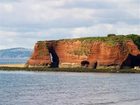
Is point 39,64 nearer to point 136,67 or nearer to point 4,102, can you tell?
point 136,67

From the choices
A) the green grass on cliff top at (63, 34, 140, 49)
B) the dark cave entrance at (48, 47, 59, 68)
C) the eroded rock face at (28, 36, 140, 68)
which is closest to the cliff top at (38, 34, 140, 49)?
the green grass on cliff top at (63, 34, 140, 49)

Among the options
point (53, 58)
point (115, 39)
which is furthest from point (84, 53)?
point (53, 58)

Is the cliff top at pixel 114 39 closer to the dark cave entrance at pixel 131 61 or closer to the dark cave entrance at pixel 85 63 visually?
the dark cave entrance at pixel 131 61

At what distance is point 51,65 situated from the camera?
140000 millimetres

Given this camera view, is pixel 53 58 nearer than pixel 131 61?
No

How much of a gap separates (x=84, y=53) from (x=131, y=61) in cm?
1245

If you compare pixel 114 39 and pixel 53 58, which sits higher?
pixel 114 39

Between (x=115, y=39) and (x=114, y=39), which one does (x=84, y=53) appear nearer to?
(x=114, y=39)

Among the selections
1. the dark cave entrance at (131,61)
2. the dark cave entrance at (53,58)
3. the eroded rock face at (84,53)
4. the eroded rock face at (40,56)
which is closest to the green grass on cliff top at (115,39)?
the eroded rock face at (84,53)

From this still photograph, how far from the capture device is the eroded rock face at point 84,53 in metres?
129

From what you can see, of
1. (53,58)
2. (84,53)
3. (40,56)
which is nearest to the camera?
(84,53)

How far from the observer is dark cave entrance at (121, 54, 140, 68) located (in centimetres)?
12862

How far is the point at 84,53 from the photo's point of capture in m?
134

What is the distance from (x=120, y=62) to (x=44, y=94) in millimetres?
65288
